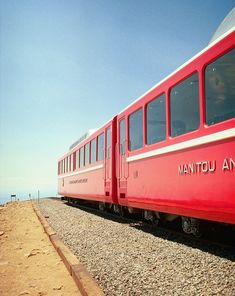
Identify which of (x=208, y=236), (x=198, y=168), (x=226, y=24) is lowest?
(x=208, y=236)

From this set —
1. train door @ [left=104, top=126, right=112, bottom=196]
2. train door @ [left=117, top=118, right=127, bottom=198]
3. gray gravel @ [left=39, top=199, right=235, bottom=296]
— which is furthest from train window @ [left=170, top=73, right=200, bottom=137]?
train door @ [left=104, top=126, right=112, bottom=196]

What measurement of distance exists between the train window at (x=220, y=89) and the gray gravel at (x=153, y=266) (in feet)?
6.46

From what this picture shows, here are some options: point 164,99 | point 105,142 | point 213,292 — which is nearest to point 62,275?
point 213,292

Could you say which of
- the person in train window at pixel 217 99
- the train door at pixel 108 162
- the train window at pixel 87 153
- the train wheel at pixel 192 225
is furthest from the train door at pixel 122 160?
the train window at pixel 87 153

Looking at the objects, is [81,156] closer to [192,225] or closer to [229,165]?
[192,225]

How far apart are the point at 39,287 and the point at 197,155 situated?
299 centimetres

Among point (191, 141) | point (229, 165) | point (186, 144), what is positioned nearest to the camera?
point (229, 165)

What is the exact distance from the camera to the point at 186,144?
6375mm

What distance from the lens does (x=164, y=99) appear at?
7.47m

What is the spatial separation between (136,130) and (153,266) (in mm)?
4731

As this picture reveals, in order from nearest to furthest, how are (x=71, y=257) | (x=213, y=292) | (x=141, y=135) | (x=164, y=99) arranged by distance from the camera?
(x=213, y=292) < (x=71, y=257) < (x=164, y=99) < (x=141, y=135)

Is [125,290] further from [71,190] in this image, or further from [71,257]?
[71,190]

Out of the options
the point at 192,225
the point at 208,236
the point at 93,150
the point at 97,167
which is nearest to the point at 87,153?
the point at 93,150

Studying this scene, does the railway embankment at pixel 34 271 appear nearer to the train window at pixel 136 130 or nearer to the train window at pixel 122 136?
the train window at pixel 136 130
